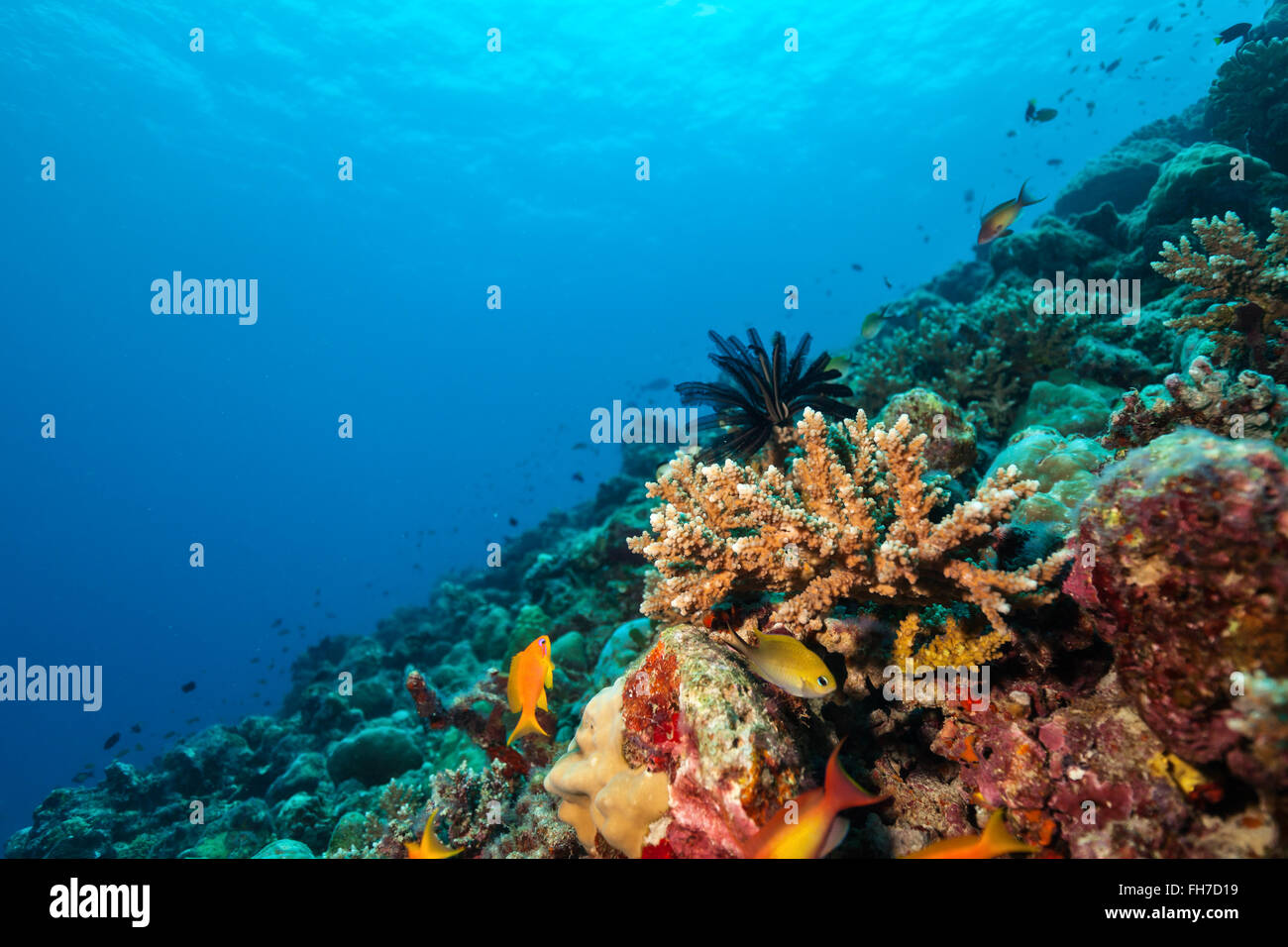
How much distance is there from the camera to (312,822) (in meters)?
7.34

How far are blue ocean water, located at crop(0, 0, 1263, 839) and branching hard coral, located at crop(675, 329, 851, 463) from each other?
12.1 metres

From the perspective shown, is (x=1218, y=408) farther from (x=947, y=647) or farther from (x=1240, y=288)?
(x=1240, y=288)

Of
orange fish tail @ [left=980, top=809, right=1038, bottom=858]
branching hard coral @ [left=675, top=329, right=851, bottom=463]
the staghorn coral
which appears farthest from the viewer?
branching hard coral @ [left=675, top=329, right=851, bottom=463]

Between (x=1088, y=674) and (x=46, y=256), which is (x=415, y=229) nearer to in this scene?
(x=46, y=256)

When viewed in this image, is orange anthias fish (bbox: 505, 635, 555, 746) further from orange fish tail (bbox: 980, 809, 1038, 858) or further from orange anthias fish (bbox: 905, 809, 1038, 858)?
orange fish tail (bbox: 980, 809, 1038, 858)

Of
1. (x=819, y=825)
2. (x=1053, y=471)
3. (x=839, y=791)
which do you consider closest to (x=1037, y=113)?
(x=1053, y=471)

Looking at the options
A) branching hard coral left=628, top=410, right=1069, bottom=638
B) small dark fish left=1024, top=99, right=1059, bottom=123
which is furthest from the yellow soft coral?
small dark fish left=1024, top=99, right=1059, bottom=123

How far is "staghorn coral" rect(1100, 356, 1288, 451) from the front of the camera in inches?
118

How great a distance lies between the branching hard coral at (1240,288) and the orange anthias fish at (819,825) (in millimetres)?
5421

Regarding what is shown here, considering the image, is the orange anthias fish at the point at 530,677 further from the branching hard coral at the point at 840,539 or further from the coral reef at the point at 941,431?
the coral reef at the point at 941,431

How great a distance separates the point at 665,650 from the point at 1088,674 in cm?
209

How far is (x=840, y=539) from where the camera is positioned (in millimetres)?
2680

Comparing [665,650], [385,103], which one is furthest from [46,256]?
[665,650]

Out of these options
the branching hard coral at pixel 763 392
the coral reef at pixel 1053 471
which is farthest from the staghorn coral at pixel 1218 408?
the branching hard coral at pixel 763 392
